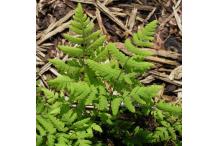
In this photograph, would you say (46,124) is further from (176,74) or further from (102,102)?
(176,74)

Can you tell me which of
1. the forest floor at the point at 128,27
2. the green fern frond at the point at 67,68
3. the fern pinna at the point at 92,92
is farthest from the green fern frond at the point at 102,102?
the forest floor at the point at 128,27

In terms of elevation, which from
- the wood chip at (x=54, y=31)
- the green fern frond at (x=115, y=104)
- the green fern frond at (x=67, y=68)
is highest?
the wood chip at (x=54, y=31)

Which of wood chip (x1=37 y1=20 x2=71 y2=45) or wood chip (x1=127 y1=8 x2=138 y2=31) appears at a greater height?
wood chip (x1=127 y1=8 x2=138 y2=31)

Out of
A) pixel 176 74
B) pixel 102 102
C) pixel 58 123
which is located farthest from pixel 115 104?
pixel 176 74

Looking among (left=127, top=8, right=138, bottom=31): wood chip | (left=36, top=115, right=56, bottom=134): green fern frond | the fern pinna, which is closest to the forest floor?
(left=127, top=8, right=138, bottom=31): wood chip

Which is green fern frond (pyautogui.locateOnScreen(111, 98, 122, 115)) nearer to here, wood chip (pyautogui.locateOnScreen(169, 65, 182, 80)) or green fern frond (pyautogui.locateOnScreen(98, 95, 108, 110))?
green fern frond (pyautogui.locateOnScreen(98, 95, 108, 110))

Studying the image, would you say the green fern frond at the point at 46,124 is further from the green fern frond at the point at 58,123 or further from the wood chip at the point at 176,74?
the wood chip at the point at 176,74

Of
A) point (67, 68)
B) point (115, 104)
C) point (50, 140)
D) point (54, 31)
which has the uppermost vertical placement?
point (54, 31)
